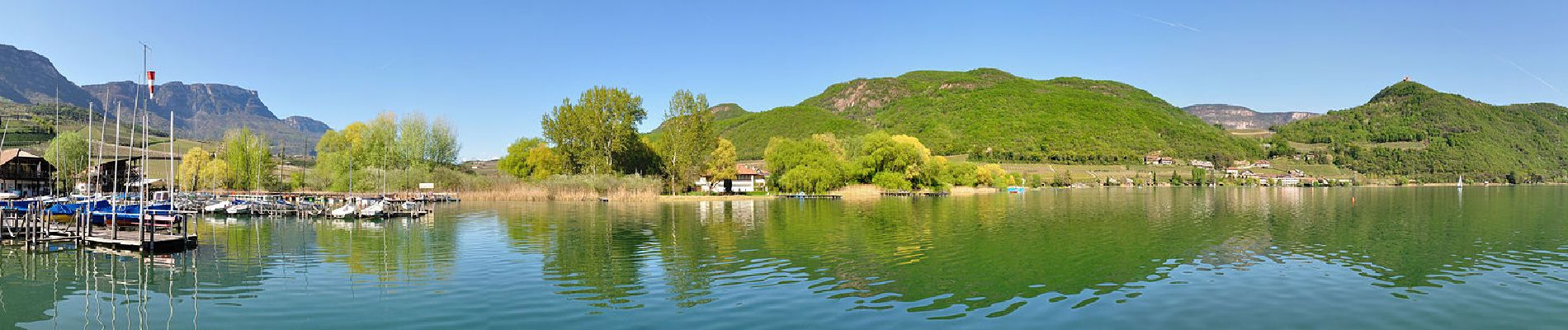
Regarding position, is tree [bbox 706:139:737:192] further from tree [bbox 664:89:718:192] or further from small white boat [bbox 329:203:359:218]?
small white boat [bbox 329:203:359:218]

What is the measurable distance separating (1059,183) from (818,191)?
286 feet

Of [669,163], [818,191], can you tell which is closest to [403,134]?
[669,163]

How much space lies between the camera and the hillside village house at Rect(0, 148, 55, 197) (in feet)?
239

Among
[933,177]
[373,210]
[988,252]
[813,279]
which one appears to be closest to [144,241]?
[813,279]

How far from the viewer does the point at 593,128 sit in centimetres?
8469

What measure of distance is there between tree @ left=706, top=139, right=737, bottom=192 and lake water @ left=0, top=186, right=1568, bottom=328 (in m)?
61.7

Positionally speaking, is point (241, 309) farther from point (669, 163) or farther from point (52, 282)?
point (669, 163)

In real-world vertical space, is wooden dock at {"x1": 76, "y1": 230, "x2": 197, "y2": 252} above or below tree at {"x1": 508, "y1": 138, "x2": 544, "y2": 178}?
below

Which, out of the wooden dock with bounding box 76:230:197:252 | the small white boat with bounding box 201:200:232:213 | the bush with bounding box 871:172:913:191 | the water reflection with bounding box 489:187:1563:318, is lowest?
the water reflection with bounding box 489:187:1563:318

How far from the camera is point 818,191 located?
96.2m

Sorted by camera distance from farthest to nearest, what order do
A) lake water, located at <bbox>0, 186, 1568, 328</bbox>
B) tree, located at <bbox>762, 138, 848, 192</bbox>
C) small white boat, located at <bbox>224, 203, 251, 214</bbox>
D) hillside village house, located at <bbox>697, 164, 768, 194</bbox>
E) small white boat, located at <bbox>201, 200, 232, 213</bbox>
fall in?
hillside village house, located at <bbox>697, 164, 768, 194</bbox> < tree, located at <bbox>762, 138, 848, 192</bbox> < small white boat, located at <bbox>201, 200, 232, 213</bbox> < small white boat, located at <bbox>224, 203, 251, 214</bbox> < lake water, located at <bbox>0, 186, 1568, 328</bbox>

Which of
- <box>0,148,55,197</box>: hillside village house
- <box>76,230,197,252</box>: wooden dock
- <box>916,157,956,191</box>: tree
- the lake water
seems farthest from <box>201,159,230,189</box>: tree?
<box>916,157,956,191</box>: tree

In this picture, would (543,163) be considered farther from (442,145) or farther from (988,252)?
(988,252)

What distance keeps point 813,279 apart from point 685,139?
7106cm
